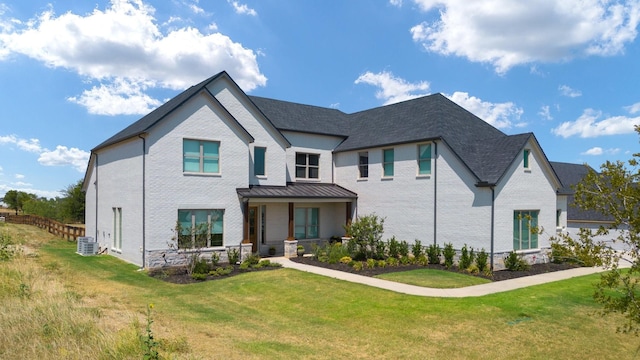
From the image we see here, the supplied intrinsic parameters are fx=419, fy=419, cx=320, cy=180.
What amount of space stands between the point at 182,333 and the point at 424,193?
14747mm

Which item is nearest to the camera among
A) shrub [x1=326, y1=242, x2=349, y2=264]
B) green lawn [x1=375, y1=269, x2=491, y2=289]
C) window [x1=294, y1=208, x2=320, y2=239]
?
green lawn [x1=375, y1=269, x2=491, y2=289]

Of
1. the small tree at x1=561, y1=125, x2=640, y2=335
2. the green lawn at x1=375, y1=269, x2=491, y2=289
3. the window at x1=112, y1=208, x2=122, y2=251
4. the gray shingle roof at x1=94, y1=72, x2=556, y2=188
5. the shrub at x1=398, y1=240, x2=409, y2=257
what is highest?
the gray shingle roof at x1=94, y1=72, x2=556, y2=188

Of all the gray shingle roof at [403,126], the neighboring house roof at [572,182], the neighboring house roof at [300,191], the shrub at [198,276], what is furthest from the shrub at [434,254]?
the neighboring house roof at [572,182]

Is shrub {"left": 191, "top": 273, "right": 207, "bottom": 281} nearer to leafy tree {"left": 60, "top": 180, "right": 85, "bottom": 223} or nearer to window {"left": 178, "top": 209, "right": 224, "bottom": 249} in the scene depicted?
window {"left": 178, "top": 209, "right": 224, "bottom": 249}

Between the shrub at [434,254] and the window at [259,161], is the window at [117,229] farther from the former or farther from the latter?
the shrub at [434,254]

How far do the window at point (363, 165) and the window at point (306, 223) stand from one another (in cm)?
348

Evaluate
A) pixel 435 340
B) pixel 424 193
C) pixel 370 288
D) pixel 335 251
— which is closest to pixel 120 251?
pixel 335 251

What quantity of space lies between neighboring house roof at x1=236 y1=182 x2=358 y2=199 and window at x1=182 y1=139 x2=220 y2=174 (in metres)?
1.79

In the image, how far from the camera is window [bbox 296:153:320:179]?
85.4 ft

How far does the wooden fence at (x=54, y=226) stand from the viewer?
1206 inches

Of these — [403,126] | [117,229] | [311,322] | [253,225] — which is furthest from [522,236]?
[117,229]

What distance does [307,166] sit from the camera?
86.1 ft

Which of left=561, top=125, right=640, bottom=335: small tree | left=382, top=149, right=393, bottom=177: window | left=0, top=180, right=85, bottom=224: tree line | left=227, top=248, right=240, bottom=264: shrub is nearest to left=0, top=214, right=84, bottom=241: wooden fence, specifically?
left=0, top=180, right=85, bottom=224: tree line

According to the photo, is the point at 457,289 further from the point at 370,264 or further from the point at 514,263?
the point at 514,263
